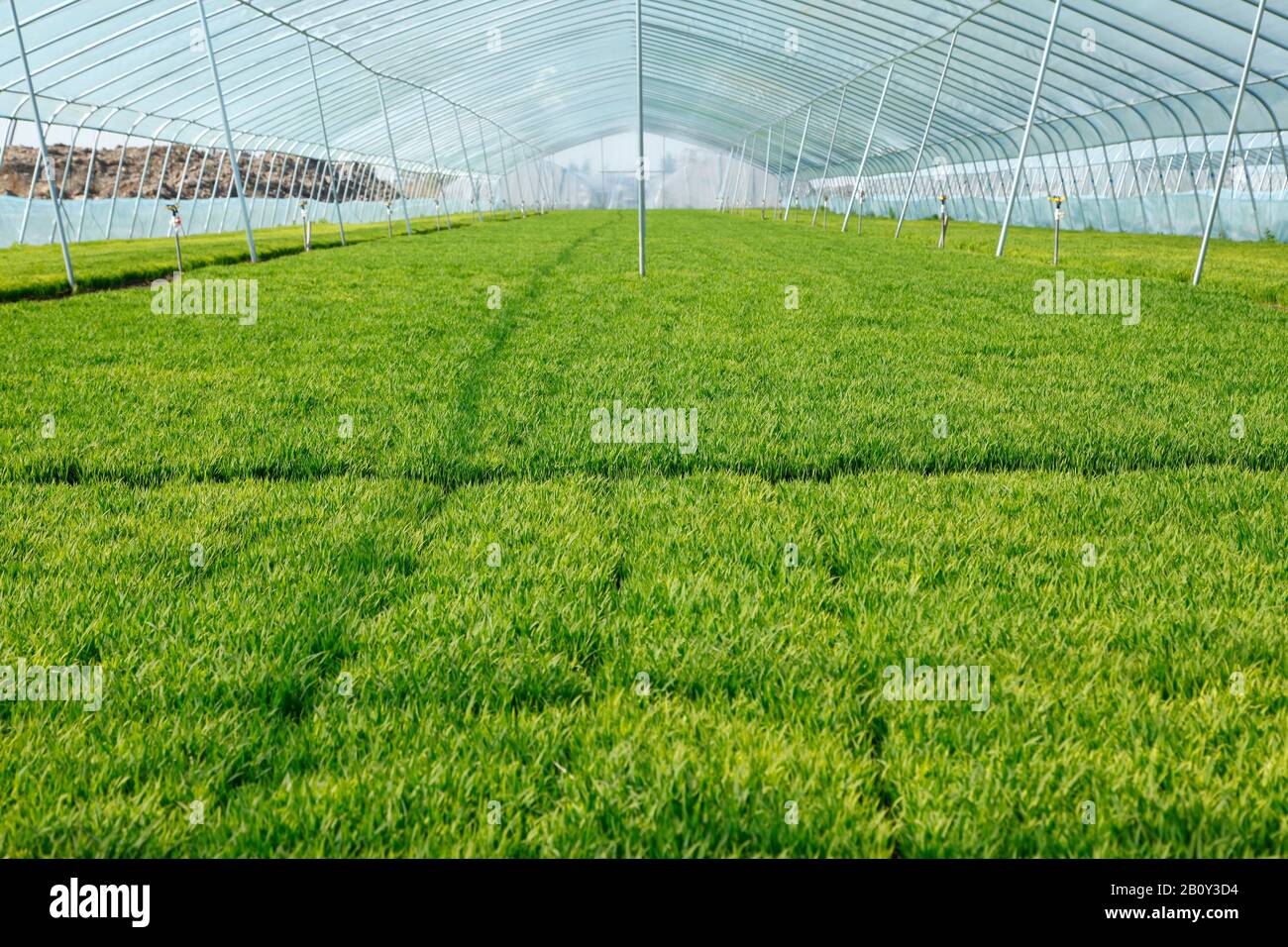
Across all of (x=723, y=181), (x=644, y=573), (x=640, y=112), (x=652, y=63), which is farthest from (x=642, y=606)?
(x=723, y=181)

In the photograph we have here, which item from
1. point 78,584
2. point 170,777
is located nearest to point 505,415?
point 78,584

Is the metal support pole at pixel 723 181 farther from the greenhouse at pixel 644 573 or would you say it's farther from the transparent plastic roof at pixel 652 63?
the greenhouse at pixel 644 573

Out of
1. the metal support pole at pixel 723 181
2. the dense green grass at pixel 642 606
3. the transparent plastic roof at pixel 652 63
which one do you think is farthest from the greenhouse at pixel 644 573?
the metal support pole at pixel 723 181

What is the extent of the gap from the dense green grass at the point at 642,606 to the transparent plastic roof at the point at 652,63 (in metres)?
15.4

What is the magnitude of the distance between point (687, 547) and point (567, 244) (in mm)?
22339

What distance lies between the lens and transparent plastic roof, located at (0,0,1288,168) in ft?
72.3

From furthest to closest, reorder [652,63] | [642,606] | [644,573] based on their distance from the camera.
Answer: [652,63]
[644,573]
[642,606]

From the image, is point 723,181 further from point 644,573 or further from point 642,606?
point 642,606

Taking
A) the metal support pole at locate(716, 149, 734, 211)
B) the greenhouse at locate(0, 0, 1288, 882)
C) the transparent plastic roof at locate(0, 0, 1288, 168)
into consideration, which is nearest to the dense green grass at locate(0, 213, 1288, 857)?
the greenhouse at locate(0, 0, 1288, 882)

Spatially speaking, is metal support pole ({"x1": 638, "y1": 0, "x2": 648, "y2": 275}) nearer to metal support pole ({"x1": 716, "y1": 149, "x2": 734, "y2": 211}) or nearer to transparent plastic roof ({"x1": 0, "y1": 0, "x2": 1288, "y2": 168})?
transparent plastic roof ({"x1": 0, "y1": 0, "x2": 1288, "y2": 168})

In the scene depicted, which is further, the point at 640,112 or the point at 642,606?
the point at 640,112

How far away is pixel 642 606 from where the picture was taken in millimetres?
3268

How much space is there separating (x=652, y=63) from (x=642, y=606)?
48.4 m
